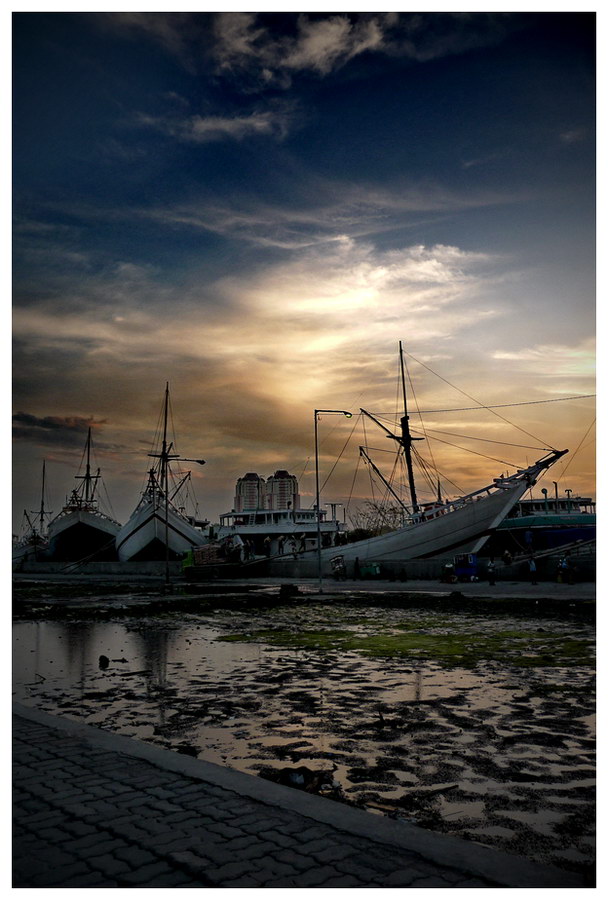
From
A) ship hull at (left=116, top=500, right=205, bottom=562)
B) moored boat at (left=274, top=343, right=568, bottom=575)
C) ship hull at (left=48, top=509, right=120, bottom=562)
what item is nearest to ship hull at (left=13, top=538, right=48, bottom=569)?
ship hull at (left=48, top=509, right=120, bottom=562)

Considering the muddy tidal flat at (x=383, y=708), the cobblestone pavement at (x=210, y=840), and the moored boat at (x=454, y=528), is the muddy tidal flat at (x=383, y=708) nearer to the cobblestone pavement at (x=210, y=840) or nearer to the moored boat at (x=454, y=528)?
the cobblestone pavement at (x=210, y=840)

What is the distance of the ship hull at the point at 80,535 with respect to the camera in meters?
74.2

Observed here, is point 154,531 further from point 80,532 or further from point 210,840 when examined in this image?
point 210,840

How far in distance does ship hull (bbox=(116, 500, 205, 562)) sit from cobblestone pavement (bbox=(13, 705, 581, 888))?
5808cm

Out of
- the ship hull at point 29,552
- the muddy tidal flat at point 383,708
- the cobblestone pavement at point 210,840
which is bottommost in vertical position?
the ship hull at point 29,552

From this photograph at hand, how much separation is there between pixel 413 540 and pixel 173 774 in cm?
3902

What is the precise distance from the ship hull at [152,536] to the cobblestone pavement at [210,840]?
58081 mm

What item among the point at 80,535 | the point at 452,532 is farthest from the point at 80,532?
the point at 452,532

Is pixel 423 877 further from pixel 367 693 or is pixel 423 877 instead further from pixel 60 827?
pixel 367 693

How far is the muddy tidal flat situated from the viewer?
4.53 meters

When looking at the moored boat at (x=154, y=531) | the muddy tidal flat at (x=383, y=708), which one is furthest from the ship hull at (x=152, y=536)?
the muddy tidal flat at (x=383, y=708)

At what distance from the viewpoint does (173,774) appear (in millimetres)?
4992

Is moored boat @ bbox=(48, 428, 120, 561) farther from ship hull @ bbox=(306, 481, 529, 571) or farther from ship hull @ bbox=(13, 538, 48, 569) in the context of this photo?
ship hull @ bbox=(306, 481, 529, 571)

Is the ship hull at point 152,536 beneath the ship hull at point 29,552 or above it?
above
